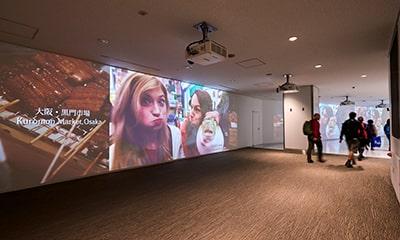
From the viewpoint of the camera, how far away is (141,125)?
7039mm

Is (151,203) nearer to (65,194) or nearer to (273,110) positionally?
(65,194)

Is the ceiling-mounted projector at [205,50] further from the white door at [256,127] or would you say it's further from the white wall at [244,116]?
the white door at [256,127]

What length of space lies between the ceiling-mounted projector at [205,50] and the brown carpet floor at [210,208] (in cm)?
252

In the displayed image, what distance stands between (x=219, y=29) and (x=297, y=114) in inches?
299

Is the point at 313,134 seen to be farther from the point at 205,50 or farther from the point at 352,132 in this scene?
the point at 205,50

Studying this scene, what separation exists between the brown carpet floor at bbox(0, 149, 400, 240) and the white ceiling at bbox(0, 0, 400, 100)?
3.02m

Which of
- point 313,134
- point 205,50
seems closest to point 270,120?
point 313,134

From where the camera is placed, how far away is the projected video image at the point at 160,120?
6.53m

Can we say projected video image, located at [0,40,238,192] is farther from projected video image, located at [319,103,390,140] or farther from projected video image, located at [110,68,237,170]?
projected video image, located at [319,103,390,140]

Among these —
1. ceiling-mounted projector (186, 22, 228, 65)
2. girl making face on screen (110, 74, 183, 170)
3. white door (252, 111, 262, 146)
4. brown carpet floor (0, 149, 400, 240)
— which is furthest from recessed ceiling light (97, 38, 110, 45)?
white door (252, 111, 262, 146)

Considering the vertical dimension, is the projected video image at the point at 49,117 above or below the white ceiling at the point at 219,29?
below

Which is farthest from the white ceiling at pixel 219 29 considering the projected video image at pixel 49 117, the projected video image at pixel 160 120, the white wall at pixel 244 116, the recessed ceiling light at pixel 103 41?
the white wall at pixel 244 116

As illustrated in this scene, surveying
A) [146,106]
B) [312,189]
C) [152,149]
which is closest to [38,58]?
[146,106]

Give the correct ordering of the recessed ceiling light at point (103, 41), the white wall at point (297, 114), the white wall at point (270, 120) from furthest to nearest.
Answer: the white wall at point (270, 120)
the white wall at point (297, 114)
the recessed ceiling light at point (103, 41)
